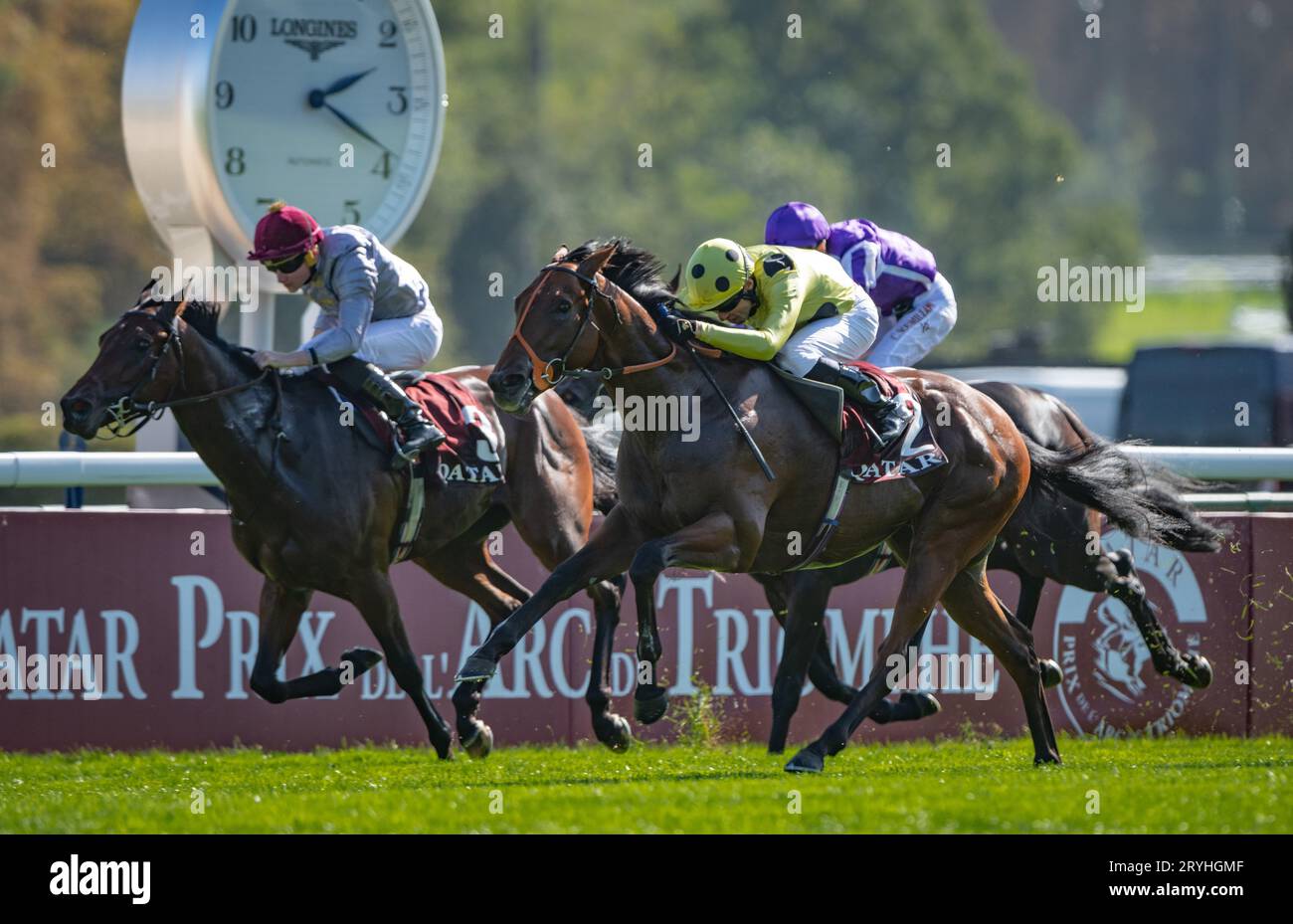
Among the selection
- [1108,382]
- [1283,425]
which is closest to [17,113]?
[1108,382]

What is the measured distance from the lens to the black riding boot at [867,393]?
25.1 feet

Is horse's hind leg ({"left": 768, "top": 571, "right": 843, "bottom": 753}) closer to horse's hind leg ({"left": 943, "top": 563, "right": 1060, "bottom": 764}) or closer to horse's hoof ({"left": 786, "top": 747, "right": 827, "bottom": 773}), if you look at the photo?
horse's hind leg ({"left": 943, "top": 563, "right": 1060, "bottom": 764})

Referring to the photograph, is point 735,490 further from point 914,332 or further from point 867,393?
point 914,332

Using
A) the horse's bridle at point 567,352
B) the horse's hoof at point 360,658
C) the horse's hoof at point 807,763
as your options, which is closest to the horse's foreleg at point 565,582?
the horse's bridle at point 567,352

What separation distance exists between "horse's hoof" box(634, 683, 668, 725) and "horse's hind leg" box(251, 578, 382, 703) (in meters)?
1.44

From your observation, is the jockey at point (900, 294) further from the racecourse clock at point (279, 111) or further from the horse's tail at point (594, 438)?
the racecourse clock at point (279, 111)

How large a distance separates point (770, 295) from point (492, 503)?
1892 mm

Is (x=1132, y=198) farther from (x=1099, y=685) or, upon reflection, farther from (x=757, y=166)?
(x=1099, y=685)

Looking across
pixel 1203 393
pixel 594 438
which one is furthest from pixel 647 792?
pixel 1203 393

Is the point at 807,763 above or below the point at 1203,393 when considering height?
below

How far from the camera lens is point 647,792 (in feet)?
21.9

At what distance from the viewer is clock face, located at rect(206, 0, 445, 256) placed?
32.7 ft

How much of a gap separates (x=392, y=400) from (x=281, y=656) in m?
1.12

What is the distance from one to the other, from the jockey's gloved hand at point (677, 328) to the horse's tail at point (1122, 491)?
6.42ft
